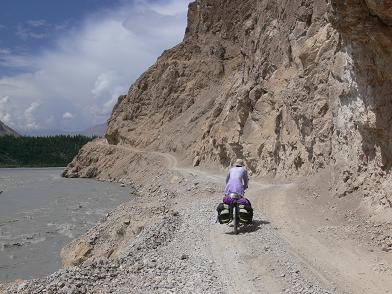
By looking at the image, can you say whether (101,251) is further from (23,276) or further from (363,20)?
(363,20)

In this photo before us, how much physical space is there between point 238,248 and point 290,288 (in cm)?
258

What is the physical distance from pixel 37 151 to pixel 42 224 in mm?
117663

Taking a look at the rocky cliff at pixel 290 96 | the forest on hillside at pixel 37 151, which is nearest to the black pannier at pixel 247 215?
the rocky cliff at pixel 290 96

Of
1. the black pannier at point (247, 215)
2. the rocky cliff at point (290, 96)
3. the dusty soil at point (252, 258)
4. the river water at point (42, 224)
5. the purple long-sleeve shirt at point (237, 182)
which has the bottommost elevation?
the river water at point (42, 224)

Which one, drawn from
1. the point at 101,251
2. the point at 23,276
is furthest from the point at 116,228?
the point at 23,276

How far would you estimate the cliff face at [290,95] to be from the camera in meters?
11.8

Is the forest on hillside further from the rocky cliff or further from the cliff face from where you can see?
the rocky cliff

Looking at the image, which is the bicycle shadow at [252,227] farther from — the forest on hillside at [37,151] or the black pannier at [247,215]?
the forest on hillside at [37,151]

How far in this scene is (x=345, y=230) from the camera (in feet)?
37.8

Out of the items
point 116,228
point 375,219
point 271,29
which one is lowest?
point 116,228

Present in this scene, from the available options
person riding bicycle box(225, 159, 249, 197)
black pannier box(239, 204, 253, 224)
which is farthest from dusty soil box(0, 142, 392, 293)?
person riding bicycle box(225, 159, 249, 197)

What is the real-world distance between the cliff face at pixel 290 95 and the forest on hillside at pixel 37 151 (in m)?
72.9

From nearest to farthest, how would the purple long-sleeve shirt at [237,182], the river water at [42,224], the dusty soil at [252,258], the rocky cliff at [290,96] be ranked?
1. the dusty soil at [252,258]
2. the rocky cliff at [290,96]
3. the purple long-sleeve shirt at [237,182]
4. the river water at [42,224]

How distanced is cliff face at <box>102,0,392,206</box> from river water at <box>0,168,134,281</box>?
1017 cm
